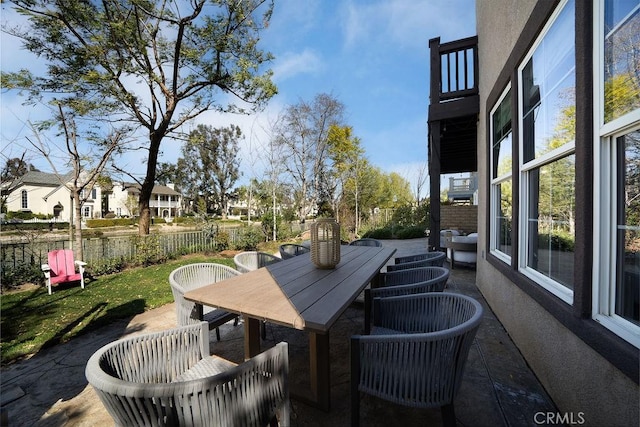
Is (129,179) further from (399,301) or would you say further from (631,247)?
(631,247)

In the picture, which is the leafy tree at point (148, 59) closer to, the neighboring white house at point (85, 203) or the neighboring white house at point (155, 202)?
the neighboring white house at point (85, 203)

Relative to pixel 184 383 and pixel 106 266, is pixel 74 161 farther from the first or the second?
pixel 184 383

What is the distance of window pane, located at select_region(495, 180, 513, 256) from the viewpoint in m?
3.12

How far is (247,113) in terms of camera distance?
9727mm

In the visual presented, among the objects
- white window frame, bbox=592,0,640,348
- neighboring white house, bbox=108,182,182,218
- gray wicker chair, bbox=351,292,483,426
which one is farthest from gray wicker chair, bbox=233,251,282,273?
neighboring white house, bbox=108,182,182,218

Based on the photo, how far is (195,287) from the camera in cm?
274

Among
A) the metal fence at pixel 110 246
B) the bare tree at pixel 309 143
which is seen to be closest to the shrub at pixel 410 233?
the metal fence at pixel 110 246

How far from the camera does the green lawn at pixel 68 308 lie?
2.80 meters

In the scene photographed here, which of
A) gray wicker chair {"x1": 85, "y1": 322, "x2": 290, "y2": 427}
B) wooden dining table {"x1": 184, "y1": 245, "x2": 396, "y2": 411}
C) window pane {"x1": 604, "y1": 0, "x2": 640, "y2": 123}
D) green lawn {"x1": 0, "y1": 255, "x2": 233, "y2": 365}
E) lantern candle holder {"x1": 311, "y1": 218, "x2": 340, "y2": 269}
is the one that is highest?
window pane {"x1": 604, "y1": 0, "x2": 640, "y2": 123}

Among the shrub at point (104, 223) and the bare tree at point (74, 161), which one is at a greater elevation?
the bare tree at point (74, 161)

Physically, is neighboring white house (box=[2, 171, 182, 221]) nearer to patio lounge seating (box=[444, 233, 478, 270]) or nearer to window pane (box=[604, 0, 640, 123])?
patio lounge seating (box=[444, 233, 478, 270])

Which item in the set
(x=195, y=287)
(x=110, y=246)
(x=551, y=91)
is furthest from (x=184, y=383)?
(x=110, y=246)

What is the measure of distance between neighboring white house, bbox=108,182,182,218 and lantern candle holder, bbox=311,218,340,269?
109 feet

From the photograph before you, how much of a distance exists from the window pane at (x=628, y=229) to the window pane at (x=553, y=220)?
0.45 m
